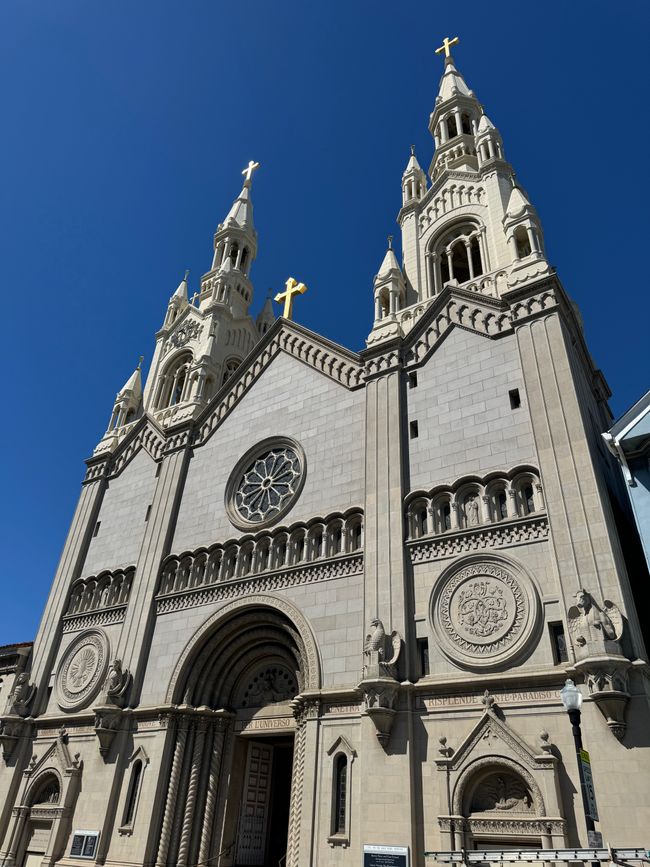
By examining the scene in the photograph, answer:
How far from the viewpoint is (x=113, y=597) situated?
28453mm

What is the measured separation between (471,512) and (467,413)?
3.80 metres

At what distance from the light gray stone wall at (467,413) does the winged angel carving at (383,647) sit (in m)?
5.03

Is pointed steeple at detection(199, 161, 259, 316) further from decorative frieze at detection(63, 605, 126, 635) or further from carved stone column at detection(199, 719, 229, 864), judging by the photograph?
carved stone column at detection(199, 719, 229, 864)

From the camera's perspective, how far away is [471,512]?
19.6 meters

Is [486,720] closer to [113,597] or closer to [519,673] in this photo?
[519,673]

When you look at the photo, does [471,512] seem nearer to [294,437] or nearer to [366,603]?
[366,603]

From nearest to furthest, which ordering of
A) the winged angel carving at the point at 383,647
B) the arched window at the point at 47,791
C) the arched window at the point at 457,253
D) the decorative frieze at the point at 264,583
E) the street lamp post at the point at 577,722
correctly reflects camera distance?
the street lamp post at the point at 577,722
the winged angel carving at the point at 383,647
the decorative frieze at the point at 264,583
the arched window at the point at 47,791
the arched window at the point at 457,253

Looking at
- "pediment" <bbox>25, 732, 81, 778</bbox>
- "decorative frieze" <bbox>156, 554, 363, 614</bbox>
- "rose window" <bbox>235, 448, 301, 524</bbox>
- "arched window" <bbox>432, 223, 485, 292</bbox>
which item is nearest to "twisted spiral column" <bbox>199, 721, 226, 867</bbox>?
"decorative frieze" <bbox>156, 554, 363, 614</bbox>

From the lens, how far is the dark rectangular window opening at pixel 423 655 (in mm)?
17891

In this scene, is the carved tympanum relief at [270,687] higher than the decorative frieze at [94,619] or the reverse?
the reverse

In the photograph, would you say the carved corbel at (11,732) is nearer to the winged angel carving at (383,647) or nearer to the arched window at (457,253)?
the winged angel carving at (383,647)

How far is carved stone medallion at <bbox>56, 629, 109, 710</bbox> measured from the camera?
2605cm

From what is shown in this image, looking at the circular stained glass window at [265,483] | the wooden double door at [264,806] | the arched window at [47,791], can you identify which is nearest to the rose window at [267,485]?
the circular stained glass window at [265,483]

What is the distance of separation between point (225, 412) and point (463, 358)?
1254 centimetres
